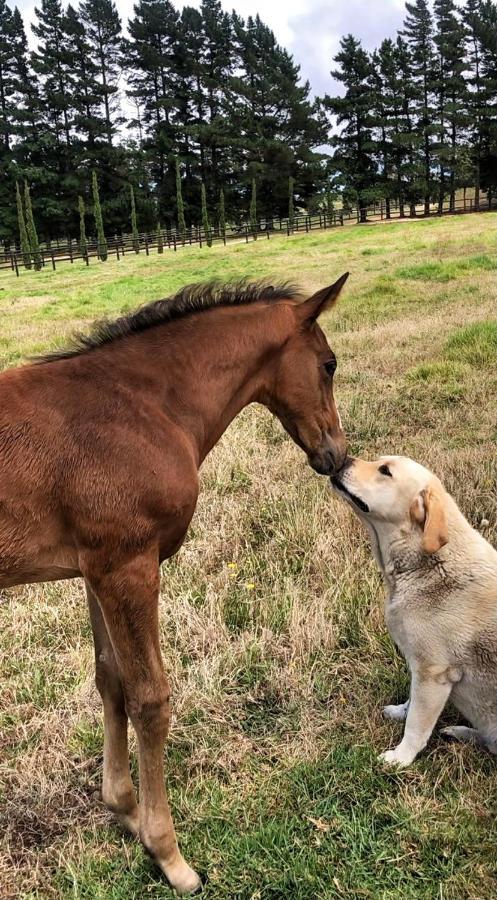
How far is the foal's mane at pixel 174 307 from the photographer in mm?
2652

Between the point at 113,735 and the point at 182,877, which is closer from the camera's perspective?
the point at 182,877

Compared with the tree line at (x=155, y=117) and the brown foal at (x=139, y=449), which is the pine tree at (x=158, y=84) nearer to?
the tree line at (x=155, y=117)

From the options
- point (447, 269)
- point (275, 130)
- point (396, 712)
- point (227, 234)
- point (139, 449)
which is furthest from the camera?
point (275, 130)

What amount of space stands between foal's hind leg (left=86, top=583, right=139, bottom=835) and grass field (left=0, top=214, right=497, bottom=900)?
0.39 ft

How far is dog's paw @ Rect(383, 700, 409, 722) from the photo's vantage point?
3.04 metres

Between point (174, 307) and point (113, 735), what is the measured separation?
1.89m

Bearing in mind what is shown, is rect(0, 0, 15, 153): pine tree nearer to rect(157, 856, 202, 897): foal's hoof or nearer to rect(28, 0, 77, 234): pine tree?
rect(28, 0, 77, 234): pine tree

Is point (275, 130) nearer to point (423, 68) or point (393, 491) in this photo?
point (423, 68)

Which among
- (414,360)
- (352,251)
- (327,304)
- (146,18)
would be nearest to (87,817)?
(327,304)

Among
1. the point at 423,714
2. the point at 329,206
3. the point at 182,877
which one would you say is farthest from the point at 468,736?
the point at 329,206

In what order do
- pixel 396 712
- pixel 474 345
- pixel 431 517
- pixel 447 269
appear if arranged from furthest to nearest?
1. pixel 447 269
2. pixel 474 345
3. pixel 396 712
4. pixel 431 517

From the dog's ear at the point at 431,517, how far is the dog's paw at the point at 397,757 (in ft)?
3.00

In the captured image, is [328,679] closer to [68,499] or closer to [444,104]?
[68,499]

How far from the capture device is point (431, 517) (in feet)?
9.48
